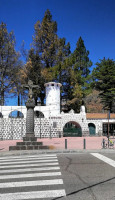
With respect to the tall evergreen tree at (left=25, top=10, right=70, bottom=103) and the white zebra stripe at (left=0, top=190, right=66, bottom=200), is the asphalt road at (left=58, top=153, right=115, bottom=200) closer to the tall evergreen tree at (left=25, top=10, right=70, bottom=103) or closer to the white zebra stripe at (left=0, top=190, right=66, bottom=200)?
the white zebra stripe at (left=0, top=190, right=66, bottom=200)

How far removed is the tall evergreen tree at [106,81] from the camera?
38.7 meters

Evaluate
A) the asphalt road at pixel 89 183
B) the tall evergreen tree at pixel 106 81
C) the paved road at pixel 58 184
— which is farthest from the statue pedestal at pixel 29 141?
the tall evergreen tree at pixel 106 81

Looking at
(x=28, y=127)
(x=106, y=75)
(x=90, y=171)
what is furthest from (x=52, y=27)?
(x=90, y=171)

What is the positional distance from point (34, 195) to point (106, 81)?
123 feet

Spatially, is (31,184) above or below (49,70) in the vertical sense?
below

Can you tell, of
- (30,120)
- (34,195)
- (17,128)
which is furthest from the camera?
(17,128)

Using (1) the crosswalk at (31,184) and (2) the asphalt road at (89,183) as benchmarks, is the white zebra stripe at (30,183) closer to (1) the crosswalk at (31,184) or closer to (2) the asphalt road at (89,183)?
(1) the crosswalk at (31,184)

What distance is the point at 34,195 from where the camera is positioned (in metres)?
4.65

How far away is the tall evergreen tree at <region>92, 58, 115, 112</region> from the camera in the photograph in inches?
1524

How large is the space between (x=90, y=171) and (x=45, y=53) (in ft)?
126

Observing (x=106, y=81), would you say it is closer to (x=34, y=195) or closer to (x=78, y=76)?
(x=78, y=76)

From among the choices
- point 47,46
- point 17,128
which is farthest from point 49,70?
point 17,128

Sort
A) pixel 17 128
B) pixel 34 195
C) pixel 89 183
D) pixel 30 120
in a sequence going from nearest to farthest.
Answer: pixel 34 195 < pixel 89 183 < pixel 30 120 < pixel 17 128

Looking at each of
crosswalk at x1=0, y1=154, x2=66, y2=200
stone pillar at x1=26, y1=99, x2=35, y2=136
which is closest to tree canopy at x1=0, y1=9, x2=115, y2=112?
stone pillar at x1=26, y1=99, x2=35, y2=136
